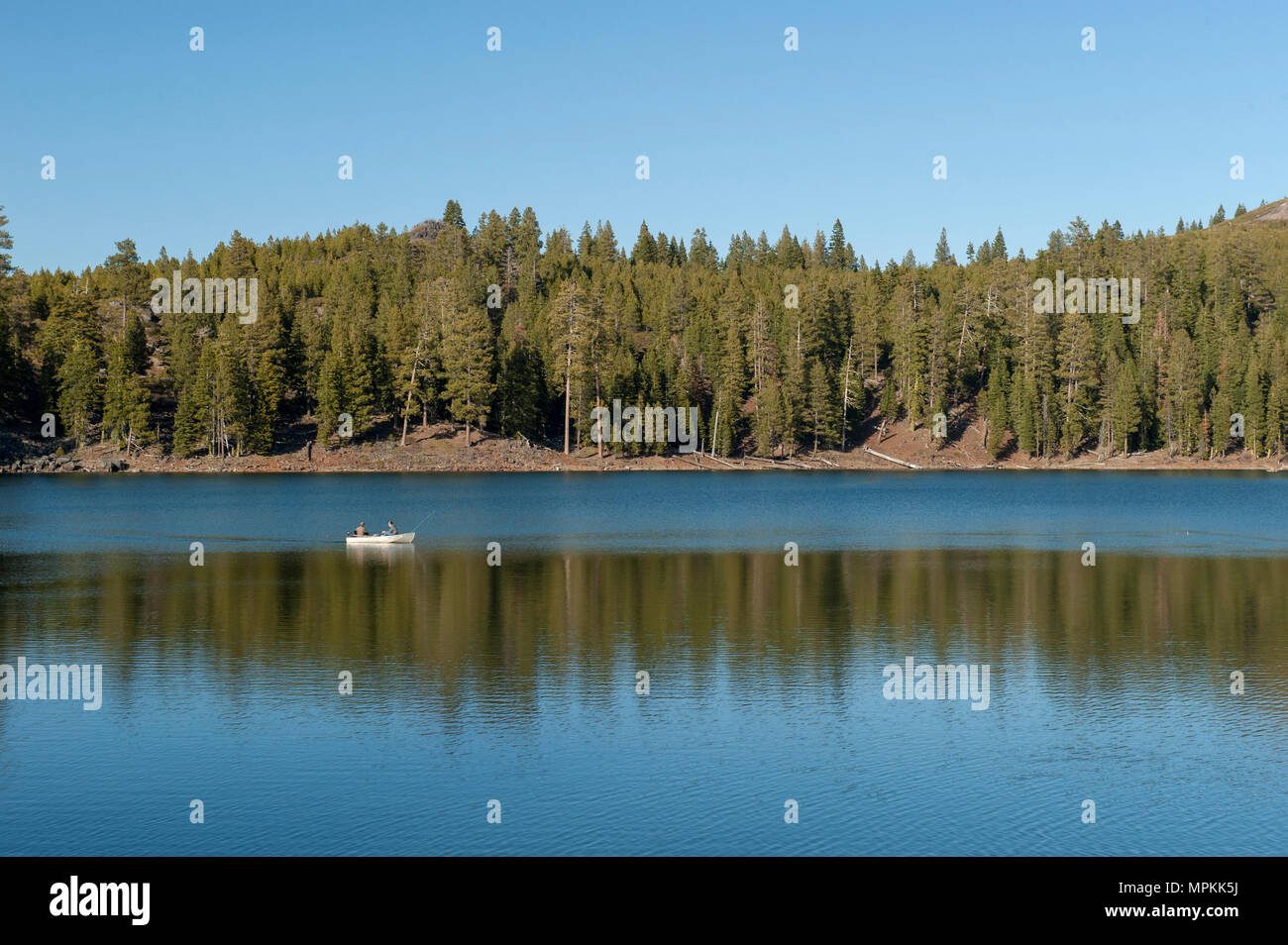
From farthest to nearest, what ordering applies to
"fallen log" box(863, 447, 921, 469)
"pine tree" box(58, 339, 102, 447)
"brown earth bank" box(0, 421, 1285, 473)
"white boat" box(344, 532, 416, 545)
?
"fallen log" box(863, 447, 921, 469) → "pine tree" box(58, 339, 102, 447) → "brown earth bank" box(0, 421, 1285, 473) → "white boat" box(344, 532, 416, 545)

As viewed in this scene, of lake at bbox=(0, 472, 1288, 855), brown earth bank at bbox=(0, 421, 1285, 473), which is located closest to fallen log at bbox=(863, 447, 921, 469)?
brown earth bank at bbox=(0, 421, 1285, 473)

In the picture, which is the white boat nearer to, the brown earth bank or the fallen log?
the brown earth bank

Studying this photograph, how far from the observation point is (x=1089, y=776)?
2278 centimetres

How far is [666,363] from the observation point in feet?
539

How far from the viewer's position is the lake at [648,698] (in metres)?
20.2

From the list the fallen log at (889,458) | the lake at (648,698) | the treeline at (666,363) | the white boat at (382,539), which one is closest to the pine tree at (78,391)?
the treeline at (666,363)

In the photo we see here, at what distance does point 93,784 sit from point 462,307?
130 meters

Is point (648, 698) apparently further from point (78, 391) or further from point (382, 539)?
point (78, 391)

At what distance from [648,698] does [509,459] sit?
115 metres

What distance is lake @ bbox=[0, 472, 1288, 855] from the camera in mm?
20234

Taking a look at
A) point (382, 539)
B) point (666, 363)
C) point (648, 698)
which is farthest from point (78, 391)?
point (648, 698)

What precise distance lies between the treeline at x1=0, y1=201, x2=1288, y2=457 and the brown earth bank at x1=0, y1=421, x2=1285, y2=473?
2.00 m
